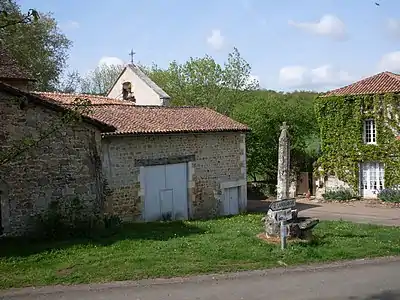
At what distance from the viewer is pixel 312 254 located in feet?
42.1

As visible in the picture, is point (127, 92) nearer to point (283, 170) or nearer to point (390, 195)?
point (390, 195)

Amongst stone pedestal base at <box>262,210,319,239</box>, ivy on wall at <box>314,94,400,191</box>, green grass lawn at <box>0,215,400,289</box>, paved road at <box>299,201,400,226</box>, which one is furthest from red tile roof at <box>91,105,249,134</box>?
ivy on wall at <box>314,94,400,191</box>

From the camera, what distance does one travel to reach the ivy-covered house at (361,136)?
28.8 m

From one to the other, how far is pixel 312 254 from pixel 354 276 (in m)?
1.77

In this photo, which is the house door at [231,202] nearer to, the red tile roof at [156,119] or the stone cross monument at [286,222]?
the red tile roof at [156,119]

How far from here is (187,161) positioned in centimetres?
2189

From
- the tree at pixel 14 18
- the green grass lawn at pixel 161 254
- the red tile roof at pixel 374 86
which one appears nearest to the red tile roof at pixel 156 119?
the green grass lawn at pixel 161 254

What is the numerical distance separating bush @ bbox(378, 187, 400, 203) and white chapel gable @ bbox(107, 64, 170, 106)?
1435 centimetres

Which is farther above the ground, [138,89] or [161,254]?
[138,89]

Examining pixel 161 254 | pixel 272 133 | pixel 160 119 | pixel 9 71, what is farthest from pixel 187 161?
pixel 272 133

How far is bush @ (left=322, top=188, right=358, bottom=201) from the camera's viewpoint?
97.3ft

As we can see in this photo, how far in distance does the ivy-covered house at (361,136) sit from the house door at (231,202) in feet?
26.2

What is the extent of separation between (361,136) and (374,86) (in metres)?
3.00

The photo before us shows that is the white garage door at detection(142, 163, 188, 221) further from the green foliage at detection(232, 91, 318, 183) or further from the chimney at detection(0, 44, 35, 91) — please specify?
the green foliage at detection(232, 91, 318, 183)
